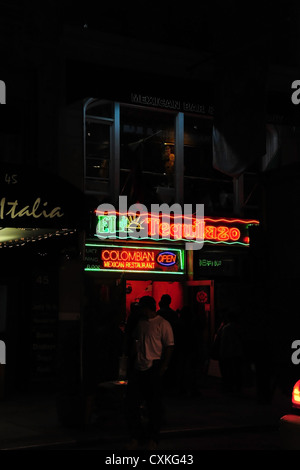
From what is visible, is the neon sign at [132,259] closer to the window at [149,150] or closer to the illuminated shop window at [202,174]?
the window at [149,150]

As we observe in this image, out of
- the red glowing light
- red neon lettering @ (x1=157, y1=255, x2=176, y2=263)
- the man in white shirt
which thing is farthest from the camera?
red neon lettering @ (x1=157, y1=255, x2=176, y2=263)

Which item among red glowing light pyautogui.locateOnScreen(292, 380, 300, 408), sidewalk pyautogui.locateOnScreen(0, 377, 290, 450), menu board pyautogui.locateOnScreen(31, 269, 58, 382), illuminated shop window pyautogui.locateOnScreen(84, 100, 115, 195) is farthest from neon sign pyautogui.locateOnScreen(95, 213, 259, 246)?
red glowing light pyautogui.locateOnScreen(292, 380, 300, 408)

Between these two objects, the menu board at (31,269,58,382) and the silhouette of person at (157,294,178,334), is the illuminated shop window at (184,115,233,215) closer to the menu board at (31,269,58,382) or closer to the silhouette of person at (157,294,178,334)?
the silhouette of person at (157,294,178,334)

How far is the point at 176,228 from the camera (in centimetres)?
1920

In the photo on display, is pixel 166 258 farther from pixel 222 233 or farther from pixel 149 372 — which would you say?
pixel 149 372

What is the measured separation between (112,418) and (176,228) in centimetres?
799

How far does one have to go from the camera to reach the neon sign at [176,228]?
1833cm

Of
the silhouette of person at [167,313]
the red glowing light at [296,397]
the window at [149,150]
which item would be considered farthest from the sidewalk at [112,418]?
the window at [149,150]

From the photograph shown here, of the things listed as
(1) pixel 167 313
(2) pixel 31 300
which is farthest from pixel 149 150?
(2) pixel 31 300

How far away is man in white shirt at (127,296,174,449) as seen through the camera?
9.73 metres

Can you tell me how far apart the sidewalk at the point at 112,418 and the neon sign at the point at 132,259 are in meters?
3.94

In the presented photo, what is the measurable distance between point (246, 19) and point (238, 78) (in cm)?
777

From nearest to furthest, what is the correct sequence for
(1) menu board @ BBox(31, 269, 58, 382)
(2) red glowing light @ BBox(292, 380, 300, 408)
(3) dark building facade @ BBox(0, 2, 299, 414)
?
1. (2) red glowing light @ BBox(292, 380, 300, 408)
2. (3) dark building facade @ BBox(0, 2, 299, 414)
3. (1) menu board @ BBox(31, 269, 58, 382)

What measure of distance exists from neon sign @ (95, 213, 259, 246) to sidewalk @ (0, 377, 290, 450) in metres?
4.46
